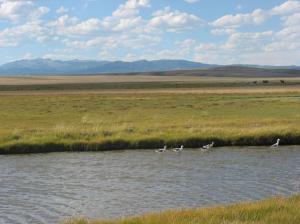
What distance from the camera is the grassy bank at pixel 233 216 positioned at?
12789mm

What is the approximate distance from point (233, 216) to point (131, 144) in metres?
19.0

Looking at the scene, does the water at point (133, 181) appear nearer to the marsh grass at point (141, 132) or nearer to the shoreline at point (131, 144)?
the shoreline at point (131, 144)

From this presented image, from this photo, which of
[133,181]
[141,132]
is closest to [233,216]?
[133,181]

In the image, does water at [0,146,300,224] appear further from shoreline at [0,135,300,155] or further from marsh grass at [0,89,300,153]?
marsh grass at [0,89,300,153]

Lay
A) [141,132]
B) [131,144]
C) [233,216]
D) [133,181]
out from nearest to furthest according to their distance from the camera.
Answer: [233,216] < [133,181] < [131,144] < [141,132]

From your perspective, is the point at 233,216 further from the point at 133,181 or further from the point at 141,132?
the point at 141,132

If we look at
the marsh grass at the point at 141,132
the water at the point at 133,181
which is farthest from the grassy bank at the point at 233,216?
the marsh grass at the point at 141,132

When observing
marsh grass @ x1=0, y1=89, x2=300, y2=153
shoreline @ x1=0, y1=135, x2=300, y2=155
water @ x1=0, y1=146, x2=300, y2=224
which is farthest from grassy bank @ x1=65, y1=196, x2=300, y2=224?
marsh grass @ x1=0, y1=89, x2=300, y2=153

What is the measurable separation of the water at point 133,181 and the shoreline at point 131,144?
1.36 m

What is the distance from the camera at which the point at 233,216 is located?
13.5m

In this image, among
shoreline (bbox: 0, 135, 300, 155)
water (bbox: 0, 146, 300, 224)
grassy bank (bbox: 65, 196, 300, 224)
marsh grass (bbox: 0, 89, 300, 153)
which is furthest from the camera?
marsh grass (bbox: 0, 89, 300, 153)

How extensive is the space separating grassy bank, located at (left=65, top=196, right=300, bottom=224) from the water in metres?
3.38

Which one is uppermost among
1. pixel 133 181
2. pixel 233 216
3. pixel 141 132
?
pixel 233 216

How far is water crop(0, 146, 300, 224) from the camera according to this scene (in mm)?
18016
